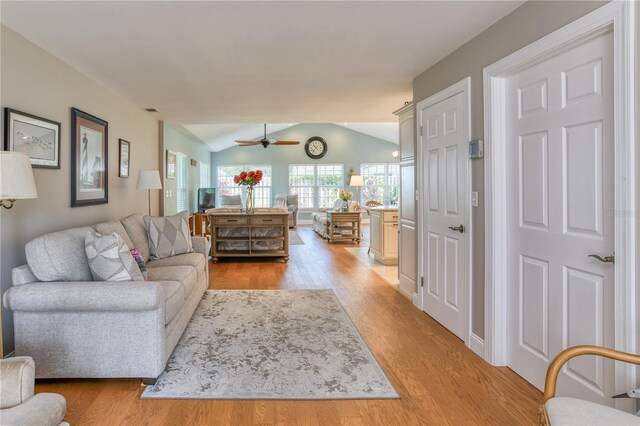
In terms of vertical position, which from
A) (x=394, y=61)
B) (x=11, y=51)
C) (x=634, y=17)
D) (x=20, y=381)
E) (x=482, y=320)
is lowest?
(x=482, y=320)

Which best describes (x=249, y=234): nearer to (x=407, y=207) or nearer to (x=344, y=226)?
(x=407, y=207)

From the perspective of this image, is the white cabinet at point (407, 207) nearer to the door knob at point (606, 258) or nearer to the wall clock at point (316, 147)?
the door knob at point (606, 258)

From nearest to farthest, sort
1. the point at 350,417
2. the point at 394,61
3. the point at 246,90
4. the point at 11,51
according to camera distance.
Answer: the point at 350,417, the point at 11,51, the point at 394,61, the point at 246,90

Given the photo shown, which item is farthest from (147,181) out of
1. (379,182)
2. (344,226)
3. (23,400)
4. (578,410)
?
(379,182)

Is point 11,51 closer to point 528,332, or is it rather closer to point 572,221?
point 572,221

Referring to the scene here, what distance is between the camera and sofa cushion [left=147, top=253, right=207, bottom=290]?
323 cm

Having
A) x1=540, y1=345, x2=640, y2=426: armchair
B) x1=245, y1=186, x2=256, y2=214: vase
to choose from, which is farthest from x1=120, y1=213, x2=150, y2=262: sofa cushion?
x1=540, y1=345, x2=640, y2=426: armchair

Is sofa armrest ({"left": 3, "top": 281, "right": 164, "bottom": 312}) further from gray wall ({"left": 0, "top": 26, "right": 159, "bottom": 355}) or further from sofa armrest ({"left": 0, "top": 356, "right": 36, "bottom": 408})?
sofa armrest ({"left": 0, "top": 356, "right": 36, "bottom": 408})

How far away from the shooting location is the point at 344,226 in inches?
352

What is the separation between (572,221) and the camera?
2.02m

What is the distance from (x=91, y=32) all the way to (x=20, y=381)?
7.75ft

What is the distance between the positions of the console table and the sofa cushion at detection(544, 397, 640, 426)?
17.3 feet

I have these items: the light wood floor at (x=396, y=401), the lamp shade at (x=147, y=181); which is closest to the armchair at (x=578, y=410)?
the light wood floor at (x=396, y=401)

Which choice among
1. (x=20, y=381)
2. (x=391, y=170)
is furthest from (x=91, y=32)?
(x=391, y=170)
